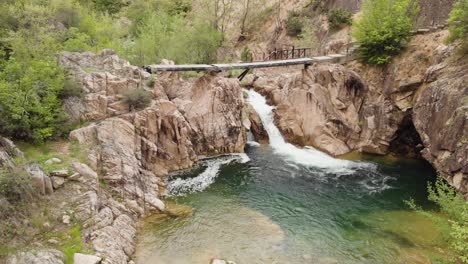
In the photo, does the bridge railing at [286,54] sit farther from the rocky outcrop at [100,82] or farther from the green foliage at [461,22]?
the rocky outcrop at [100,82]

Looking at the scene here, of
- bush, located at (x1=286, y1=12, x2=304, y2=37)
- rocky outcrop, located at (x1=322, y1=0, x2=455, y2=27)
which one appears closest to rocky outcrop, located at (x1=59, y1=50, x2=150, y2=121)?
bush, located at (x1=286, y1=12, x2=304, y2=37)

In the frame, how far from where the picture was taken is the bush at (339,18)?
40.8 metres

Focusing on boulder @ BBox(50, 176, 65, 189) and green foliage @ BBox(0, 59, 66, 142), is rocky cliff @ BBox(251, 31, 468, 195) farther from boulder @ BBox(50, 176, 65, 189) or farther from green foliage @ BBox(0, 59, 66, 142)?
boulder @ BBox(50, 176, 65, 189)

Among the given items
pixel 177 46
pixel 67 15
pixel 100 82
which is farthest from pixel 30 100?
pixel 67 15

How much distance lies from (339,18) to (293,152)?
2221 centimetres

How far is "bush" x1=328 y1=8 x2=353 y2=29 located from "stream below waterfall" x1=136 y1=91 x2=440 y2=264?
21.1m

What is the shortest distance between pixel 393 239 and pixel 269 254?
20.4 feet

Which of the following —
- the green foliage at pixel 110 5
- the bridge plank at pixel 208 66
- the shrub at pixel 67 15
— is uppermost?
the green foliage at pixel 110 5

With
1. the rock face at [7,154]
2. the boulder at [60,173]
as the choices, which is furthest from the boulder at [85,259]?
the rock face at [7,154]

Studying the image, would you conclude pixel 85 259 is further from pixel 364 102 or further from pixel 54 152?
pixel 364 102

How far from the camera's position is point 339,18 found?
41.0m

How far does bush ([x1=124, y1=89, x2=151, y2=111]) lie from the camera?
21.7 meters

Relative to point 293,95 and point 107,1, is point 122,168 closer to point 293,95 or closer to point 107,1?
point 293,95

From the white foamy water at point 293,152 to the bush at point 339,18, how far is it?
16601mm
